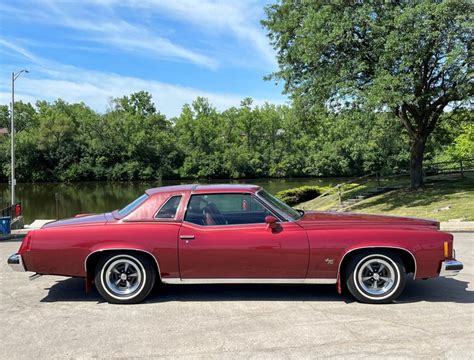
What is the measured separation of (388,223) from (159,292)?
10.1 feet

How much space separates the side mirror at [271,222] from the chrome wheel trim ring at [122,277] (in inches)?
63.5

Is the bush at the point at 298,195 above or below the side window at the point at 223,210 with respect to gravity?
below

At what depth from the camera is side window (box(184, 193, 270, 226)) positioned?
563 cm

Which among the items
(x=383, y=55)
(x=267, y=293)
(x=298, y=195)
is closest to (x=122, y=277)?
(x=267, y=293)

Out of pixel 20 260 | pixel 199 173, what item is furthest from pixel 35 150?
pixel 20 260

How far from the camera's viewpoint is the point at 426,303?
5.43m

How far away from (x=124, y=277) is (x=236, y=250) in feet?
4.68

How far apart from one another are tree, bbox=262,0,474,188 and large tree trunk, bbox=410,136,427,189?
0.06m

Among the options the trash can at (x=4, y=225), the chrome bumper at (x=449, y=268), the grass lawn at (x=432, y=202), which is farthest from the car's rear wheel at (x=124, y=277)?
the grass lawn at (x=432, y=202)

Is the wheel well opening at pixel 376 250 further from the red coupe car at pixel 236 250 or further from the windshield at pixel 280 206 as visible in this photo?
the windshield at pixel 280 206

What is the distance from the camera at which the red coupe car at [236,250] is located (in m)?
5.36

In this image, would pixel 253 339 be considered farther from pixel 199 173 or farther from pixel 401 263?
pixel 199 173

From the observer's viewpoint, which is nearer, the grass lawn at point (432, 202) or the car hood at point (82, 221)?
the car hood at point (82, 221)

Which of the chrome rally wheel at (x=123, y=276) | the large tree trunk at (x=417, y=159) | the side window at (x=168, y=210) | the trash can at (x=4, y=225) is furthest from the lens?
the large tree trunk at (x=417, y=159)
